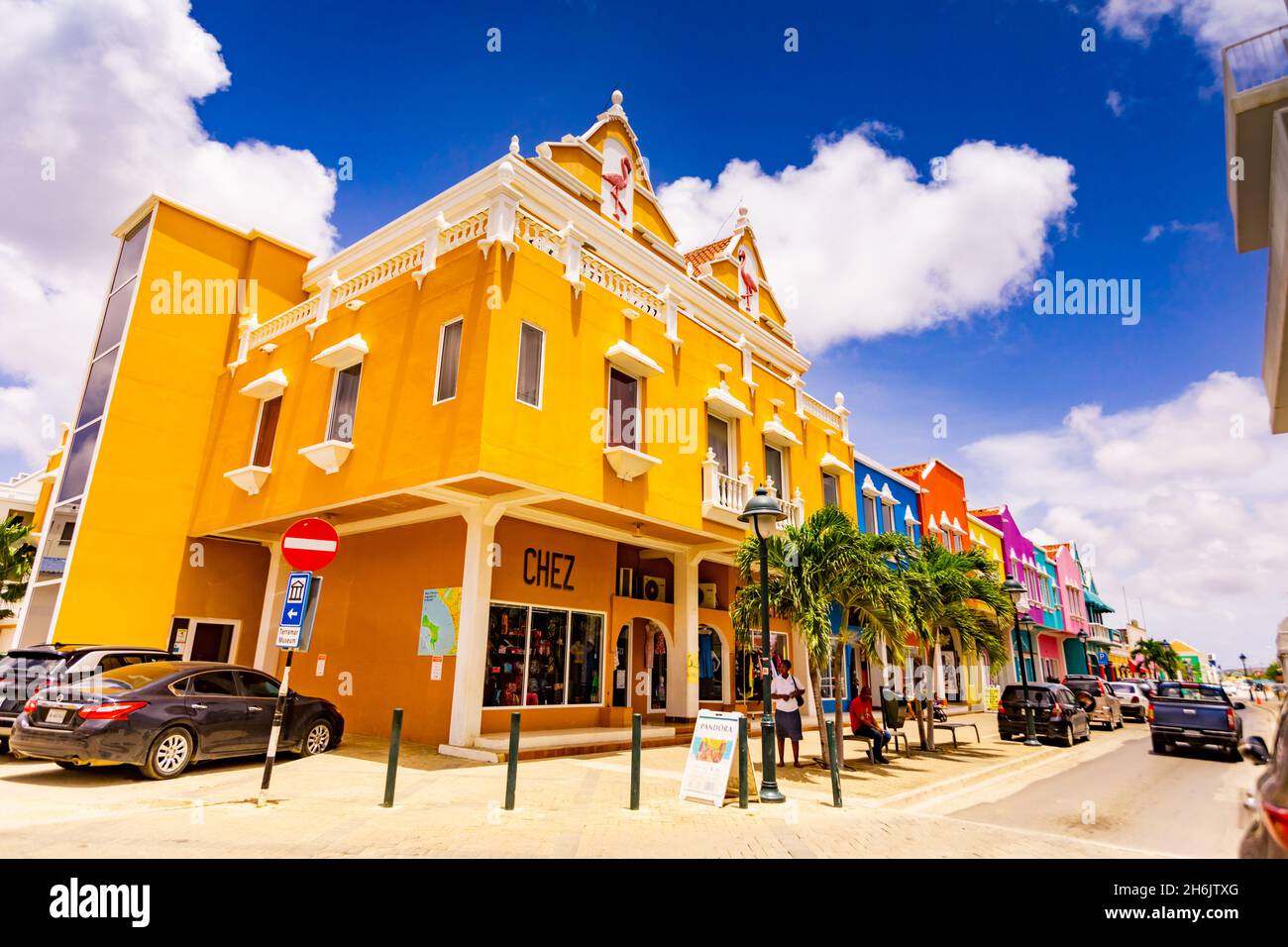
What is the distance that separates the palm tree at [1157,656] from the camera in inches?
3120

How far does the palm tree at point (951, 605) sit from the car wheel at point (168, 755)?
13717mm

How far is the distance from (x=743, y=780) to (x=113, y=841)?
264 inches

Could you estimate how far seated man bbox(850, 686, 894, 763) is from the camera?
1364 cm

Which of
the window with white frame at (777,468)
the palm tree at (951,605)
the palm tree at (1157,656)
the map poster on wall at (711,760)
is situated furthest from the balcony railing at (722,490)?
the palm tree at (1157,656)

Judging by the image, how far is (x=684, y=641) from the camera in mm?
17859

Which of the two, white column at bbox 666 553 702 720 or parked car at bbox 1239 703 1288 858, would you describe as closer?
parked car at bbox 1239 703 1288 858

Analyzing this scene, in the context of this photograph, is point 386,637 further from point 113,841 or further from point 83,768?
point 113,841

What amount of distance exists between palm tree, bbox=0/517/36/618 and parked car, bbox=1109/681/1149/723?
44.2 metres

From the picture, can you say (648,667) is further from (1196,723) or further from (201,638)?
(1196,723)

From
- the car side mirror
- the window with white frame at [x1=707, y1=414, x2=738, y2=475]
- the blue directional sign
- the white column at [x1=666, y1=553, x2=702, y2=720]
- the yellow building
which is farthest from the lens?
the window with white frame at [x1=707, y1=414, x2=738, y2=475]

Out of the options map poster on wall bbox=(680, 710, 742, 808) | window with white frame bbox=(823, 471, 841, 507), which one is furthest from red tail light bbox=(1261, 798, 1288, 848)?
window with white frame bbox=(823, 471, 841, 507)

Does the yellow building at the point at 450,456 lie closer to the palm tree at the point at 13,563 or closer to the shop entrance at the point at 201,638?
the shop entrance at the point at 201,638

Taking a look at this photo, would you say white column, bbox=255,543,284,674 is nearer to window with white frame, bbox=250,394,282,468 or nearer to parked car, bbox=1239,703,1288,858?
window with white frame, bbox=250,394,282,468
